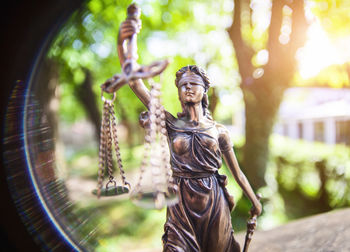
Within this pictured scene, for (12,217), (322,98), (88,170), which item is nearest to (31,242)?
(12,217)

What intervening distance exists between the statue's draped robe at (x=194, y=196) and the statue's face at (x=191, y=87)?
237mm

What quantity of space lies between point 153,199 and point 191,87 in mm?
865

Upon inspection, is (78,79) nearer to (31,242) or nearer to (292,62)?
(31,242)

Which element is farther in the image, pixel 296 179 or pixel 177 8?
pixel 296 179

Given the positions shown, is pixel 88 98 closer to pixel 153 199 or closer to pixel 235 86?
pixel 235 86

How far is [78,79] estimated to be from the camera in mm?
5625

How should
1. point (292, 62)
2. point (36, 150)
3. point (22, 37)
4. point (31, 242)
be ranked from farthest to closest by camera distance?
point (292, 62)
point (36, 150)
point (31, 242)
point (22, 37)

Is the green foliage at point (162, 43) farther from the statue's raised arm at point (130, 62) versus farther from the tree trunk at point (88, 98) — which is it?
the statue's raised arm at point (130, 62)

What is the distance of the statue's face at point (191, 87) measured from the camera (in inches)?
66.0

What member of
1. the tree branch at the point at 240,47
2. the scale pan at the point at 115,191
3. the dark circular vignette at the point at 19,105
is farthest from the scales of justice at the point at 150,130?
the tree branch at the point at 240,47

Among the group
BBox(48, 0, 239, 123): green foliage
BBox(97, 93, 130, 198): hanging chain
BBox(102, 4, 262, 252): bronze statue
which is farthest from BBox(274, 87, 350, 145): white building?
BBox(97, 93, 130, 198): hanging chain

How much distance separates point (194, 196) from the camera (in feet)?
5.48

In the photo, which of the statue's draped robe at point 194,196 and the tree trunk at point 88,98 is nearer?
the statue's draped robe at point 194,196

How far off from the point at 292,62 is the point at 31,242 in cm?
526
